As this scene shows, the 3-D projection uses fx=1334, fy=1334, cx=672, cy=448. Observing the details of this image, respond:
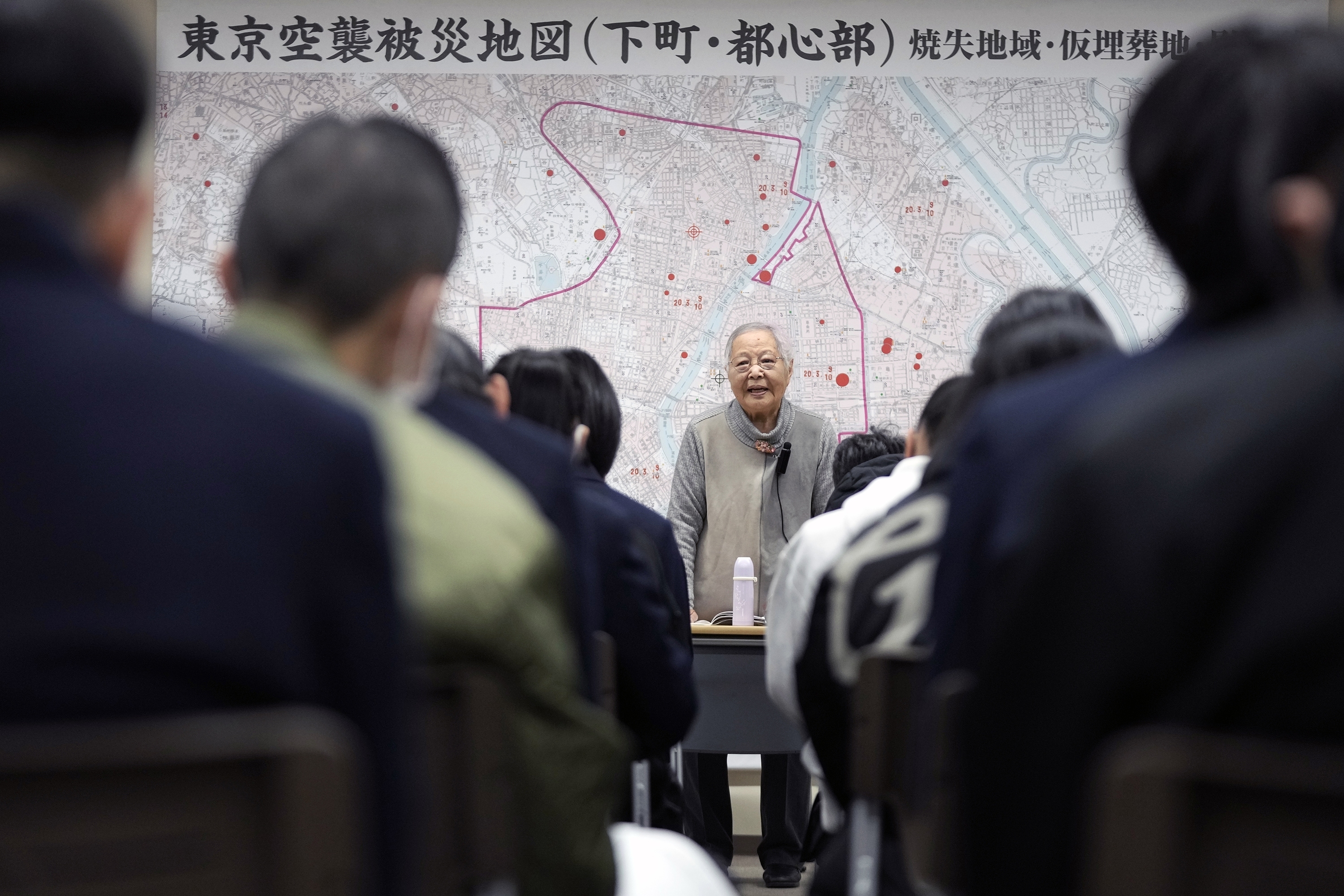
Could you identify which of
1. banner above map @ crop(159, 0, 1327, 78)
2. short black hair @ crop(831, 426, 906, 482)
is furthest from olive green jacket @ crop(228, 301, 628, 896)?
banner above map @ crop(159, 0, 1327, 78)

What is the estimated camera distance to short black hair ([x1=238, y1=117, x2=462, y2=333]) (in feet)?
3.43

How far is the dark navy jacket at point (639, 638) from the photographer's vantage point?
1978 millimetres

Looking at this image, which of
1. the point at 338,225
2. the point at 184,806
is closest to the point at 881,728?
the point at 338,225

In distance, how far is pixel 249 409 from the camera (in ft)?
2.31

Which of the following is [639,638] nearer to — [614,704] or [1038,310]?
[614,704]

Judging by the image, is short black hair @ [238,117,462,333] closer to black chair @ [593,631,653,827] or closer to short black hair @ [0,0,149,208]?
short black hair @ [0,0,149,208]

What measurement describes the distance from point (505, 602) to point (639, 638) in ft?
3.31

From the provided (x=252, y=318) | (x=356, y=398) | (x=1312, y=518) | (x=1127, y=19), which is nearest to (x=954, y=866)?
(x=1312, y=518)

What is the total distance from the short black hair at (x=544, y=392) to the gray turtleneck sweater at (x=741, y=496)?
6.77ft

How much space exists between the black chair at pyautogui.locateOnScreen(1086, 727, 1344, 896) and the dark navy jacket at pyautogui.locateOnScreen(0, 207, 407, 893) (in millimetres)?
419

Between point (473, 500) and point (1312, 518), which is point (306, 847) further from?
point (1312, 518)

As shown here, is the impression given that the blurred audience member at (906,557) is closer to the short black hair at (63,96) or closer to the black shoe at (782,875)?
the short black hair at (63,96)

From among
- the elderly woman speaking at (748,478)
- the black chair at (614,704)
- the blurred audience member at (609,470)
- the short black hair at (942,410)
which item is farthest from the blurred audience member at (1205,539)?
the elderly woman speaking at (748,478)

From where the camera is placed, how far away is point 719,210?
511 cm
